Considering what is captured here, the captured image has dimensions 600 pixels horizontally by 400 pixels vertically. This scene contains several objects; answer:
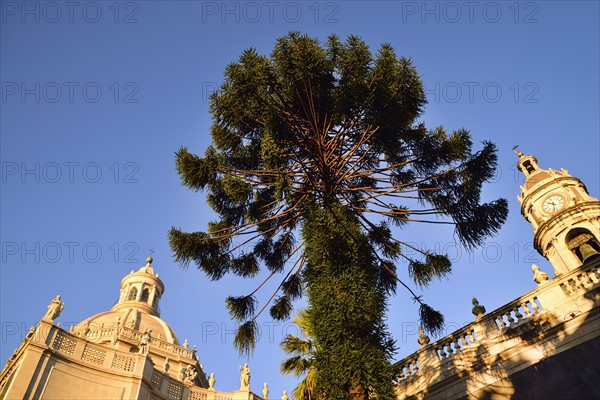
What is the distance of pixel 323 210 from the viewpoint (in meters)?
13.0

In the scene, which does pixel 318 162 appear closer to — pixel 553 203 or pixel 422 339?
pixel 422 339

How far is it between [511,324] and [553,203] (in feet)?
53.2

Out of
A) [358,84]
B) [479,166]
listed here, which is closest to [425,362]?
[479,166]

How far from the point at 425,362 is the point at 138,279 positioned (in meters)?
41.9

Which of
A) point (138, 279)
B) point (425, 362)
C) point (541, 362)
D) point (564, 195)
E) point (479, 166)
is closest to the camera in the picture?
point (541, 362)

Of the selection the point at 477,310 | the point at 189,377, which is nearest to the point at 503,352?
the point at 477,310

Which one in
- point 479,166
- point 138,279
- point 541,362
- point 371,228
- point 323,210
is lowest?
point 541,362

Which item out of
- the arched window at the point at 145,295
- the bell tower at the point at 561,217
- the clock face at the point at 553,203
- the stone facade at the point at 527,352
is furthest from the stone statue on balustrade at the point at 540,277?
the arched window at the point at 145,295

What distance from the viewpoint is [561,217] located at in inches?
1088

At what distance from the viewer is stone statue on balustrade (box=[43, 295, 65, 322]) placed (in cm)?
2158

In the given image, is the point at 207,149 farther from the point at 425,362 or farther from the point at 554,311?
the point at 554,311

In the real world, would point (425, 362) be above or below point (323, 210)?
below

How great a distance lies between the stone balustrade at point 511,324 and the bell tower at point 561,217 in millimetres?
9250

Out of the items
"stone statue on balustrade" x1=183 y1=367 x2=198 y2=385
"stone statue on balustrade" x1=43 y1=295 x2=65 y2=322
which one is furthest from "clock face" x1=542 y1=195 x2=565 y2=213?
"stone statue on balustrade" x1=43 y1=295 x2=65 y2=322
